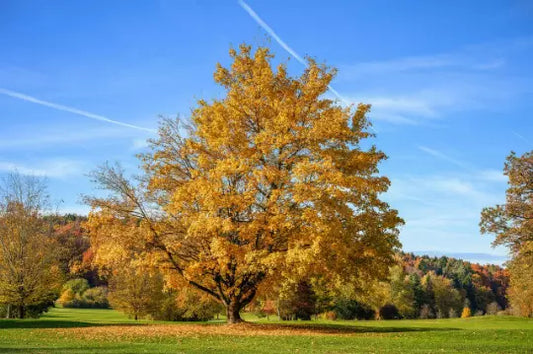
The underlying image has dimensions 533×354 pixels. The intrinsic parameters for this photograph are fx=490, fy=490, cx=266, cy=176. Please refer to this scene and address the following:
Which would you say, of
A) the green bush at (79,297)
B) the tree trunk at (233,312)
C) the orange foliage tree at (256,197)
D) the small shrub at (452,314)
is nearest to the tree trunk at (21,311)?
the orange foliage tree at (256,197)

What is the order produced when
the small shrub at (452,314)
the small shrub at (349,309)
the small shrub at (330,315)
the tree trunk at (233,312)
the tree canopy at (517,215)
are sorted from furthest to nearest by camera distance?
the small shrub at (452,314)
the small shrub at (330,315)
the small shrub at (349,309)
the tree canopy at (517,215)
the tree trunk at (233,312)

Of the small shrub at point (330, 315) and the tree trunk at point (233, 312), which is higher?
the tree trunk at point (233, 312)

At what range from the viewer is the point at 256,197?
2339 cm

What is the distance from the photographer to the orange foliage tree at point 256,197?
21.3 metres

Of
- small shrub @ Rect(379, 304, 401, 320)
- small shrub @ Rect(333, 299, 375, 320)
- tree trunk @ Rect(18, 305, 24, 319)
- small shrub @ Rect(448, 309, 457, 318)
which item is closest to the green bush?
small shrub @ Rect(333, 299, 375, 320)

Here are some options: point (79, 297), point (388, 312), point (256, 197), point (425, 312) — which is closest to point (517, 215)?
point (256, 197)

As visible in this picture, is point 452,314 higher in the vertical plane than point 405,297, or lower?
lower

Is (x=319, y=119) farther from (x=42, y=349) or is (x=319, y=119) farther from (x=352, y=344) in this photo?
(x=42, y=349)

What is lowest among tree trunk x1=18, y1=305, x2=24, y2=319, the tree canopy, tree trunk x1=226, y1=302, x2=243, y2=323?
tree trunk x1=18, y1=305, x2=24, y2=319

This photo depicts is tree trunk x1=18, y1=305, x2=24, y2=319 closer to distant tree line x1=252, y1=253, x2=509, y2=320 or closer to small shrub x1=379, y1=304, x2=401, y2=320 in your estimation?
distant tree line x1=252, y1=253, x2=509, y2=320

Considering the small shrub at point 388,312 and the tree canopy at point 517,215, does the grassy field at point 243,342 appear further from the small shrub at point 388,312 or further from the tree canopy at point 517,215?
the small shrub at point 388,312

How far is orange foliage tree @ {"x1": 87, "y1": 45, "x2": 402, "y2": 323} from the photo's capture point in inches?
839

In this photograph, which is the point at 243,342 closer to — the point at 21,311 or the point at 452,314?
the point at 21,311

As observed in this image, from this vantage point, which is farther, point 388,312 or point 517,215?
point 388,312
